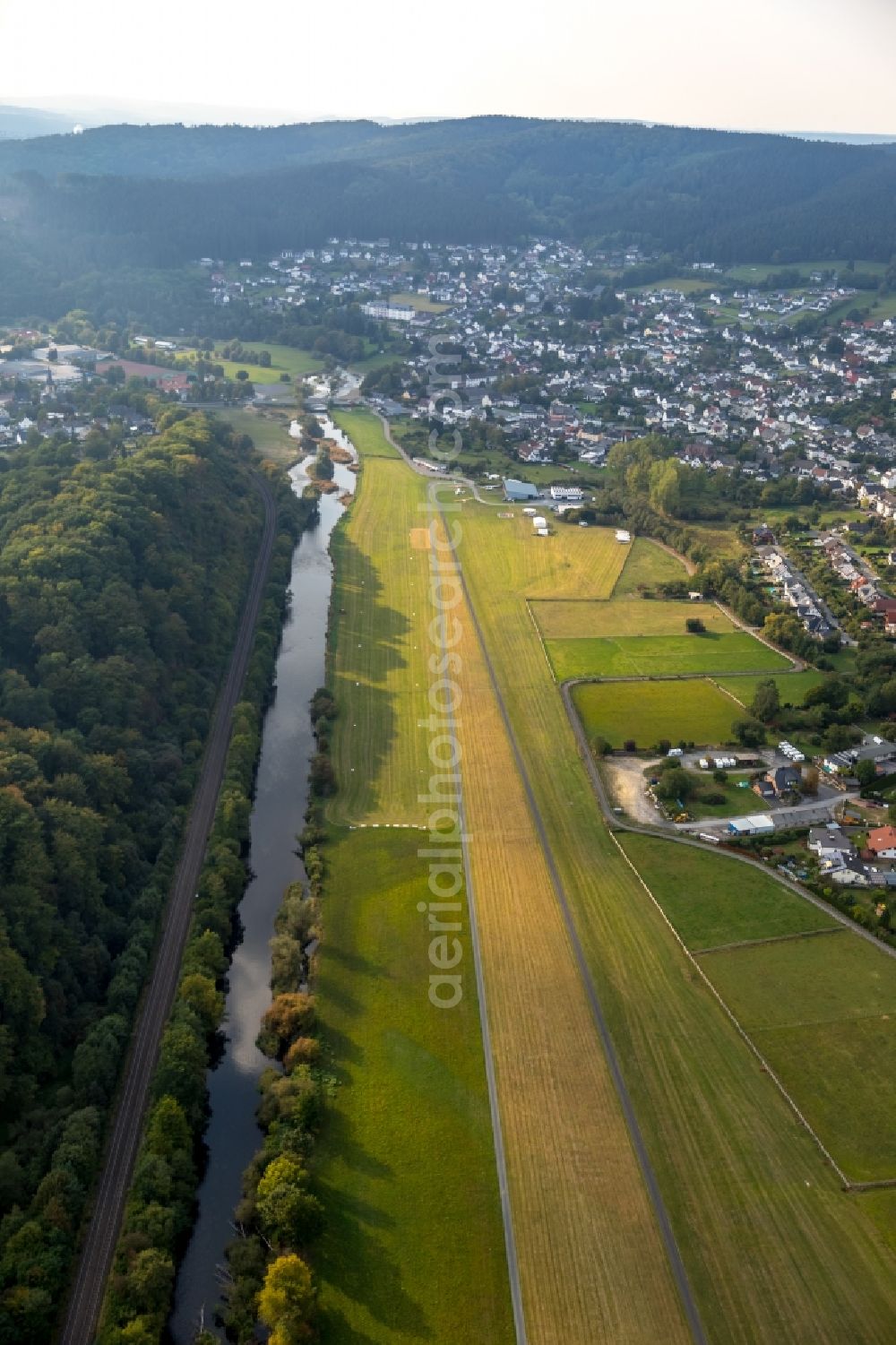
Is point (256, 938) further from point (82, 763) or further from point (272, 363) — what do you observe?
point (272, 363)

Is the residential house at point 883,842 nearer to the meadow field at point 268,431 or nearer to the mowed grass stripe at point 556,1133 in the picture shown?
the mowed grass stripe at point 556,1133

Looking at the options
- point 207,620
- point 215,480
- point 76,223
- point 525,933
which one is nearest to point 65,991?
point 525,933

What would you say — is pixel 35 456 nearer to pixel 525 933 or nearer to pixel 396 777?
pixel 396 777

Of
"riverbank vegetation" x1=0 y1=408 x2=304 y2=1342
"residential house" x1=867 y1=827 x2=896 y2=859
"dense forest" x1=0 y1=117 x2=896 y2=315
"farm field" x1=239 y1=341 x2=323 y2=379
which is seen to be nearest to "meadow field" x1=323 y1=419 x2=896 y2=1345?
A: "riverbank vegetation" x1=0 y1=408 x2=304 y2=1342

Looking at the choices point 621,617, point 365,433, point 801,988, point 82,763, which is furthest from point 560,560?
point 801,988

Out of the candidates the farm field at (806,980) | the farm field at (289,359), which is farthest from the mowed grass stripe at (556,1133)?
the farm field at (289,359)

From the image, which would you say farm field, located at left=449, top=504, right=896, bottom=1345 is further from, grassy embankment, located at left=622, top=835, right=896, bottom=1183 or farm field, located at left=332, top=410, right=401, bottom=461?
farm field, located at left=332, top=410, right=401, bottom=461

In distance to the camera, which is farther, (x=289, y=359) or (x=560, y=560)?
(x=289, y=359)
